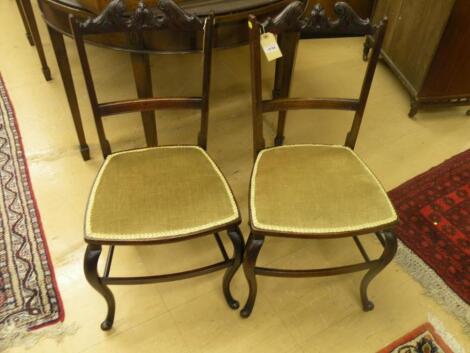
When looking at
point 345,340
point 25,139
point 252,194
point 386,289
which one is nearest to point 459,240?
point 386,289

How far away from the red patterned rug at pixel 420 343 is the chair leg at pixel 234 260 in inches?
20.0

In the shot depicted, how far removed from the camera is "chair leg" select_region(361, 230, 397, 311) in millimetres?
1164

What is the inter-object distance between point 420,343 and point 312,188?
652 mm

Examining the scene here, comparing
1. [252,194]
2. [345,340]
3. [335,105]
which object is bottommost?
[345,340]

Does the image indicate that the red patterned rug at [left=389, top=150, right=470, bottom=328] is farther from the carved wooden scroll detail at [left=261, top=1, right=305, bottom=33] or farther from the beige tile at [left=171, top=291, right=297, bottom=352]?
the carved wooden scroll detail at [left=261, top=1, right=305, bottom=33]

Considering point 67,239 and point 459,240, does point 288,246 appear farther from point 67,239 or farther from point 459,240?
point 67,239

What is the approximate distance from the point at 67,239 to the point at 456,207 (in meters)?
1.59

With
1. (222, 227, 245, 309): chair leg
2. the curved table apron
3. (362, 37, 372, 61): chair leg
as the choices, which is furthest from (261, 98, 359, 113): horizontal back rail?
(362, 37, 372, 61): chair leg

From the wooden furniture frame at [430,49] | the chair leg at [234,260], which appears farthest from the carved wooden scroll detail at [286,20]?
the wooden furniture frame at [430,49]

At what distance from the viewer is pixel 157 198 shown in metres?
1.15

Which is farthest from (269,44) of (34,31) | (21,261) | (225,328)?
(34,31)

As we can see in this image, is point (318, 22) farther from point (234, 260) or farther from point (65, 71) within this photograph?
point (65, 71)

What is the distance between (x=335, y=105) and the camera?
4.29 feet

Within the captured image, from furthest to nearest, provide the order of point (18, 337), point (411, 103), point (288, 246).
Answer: point (411, 103) → point (288, 246) → point (18, 337)
